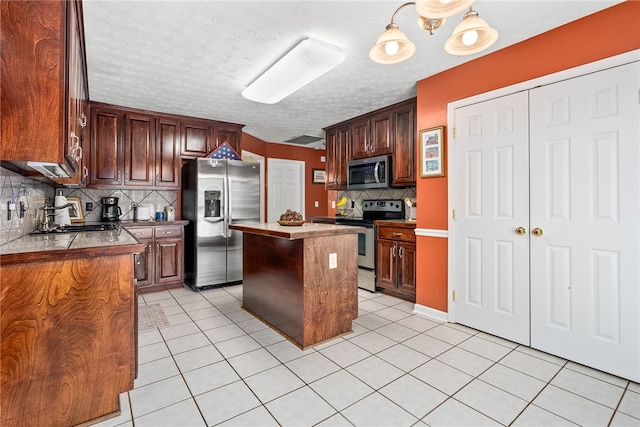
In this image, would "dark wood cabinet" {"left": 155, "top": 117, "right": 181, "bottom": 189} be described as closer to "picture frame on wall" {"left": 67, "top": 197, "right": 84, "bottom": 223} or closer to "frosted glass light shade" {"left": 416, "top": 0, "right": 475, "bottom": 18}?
"picture frame on wall" {"left": 67, "top": 197, "right": 84, "bottom": 223}

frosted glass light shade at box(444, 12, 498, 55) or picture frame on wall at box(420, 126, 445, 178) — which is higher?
frosted glass light shade at box(444, 12, 498, 55)

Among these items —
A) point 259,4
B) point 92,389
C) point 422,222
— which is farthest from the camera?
point 422,222

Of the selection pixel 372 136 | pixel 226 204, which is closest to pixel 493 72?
pixel 372 136

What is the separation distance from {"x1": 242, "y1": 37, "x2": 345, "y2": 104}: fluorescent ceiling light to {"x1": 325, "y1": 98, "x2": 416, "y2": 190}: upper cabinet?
150 cm

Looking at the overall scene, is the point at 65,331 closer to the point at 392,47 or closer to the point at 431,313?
the point at 392,47

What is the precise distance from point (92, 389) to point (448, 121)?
3.31m

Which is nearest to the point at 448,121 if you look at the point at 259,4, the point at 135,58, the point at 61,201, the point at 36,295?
the point at 259,4

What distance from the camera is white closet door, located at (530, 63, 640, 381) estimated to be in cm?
197

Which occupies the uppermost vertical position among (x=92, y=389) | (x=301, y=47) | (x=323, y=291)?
(x=301, y=47)

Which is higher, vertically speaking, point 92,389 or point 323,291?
point 323,291

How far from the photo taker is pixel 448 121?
2.94 metres

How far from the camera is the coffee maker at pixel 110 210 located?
13.5 ft

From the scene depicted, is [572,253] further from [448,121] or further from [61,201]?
[61,201]

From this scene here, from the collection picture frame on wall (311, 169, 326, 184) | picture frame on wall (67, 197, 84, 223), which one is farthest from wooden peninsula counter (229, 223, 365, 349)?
picture frame on wall (311, 169, 326, 184)
